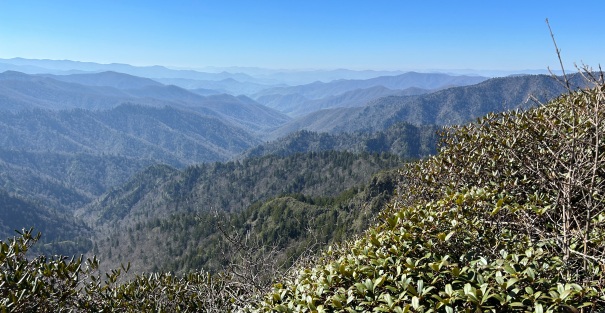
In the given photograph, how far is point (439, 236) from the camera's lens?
492 centimetres

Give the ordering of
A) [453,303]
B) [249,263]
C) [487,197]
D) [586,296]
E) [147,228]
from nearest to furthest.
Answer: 1. [586,296]
2. [453,303]
3. [487,197]
4. [249,263]
5. [147,228]

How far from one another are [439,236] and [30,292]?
731 centimetres

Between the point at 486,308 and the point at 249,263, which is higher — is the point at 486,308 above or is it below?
above

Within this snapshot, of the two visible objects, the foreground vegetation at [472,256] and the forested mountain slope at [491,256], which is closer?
the forested mountain slope at [491,256]

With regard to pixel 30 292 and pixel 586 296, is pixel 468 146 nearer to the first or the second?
pixel 586 296

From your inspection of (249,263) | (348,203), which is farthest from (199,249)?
(249,263)

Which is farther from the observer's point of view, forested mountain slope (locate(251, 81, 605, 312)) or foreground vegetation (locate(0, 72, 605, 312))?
foreground vegetation (locate(0, 72, 605, 312))

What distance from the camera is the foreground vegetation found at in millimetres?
3939

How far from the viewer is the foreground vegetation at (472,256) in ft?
12.9

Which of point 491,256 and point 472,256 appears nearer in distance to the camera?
point 472,256

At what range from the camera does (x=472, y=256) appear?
488 centimetres

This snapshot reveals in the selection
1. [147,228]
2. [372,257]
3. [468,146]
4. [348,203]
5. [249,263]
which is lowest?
[147,228]

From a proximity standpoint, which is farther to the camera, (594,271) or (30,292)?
(30,292)

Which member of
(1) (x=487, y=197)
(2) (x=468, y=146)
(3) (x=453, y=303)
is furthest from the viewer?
(2) (x=468, y=146)
